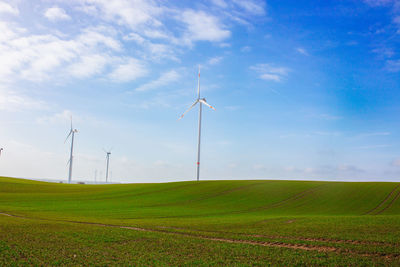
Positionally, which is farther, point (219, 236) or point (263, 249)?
point (219, 236)

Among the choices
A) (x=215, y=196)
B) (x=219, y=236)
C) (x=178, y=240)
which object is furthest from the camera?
(x=215, y=196)

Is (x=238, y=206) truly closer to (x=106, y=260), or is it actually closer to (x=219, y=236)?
(x=219, y=236)

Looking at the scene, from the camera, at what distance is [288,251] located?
1811 centimetres

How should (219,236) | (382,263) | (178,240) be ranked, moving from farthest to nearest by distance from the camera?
(219,236) < (178,240) < (382,263)

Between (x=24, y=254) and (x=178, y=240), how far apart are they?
9.51 meters

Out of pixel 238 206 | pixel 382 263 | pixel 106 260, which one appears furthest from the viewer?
pixel 238 206

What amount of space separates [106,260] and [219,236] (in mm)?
9492

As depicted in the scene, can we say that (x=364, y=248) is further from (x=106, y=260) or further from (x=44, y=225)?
(x=44, y=225)

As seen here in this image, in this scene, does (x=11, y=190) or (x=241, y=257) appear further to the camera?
(x=11, y=190)

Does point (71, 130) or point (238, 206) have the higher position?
point (71, 130)

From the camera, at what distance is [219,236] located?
2342 cm

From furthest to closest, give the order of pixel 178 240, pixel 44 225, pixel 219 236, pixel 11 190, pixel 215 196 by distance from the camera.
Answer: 1. pixel 11 190
2. pixel 215 196
3. pixel 44 225
4. pixel 219 236
5. pixel 178 240

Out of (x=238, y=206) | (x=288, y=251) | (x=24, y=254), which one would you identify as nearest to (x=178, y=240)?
(x=288, y=251)

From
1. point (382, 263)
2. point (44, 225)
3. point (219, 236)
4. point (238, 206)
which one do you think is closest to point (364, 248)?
point (382, 263)
